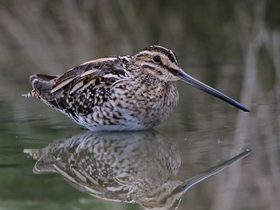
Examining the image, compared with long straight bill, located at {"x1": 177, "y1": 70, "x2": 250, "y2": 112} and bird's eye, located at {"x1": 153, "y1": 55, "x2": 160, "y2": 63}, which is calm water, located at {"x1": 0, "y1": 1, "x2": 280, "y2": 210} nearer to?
long straight bill, located at {"x1": 177, "y1": 70, "x2": 250, "y2": 112}

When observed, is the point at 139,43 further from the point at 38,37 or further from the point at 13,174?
the point at 13,174

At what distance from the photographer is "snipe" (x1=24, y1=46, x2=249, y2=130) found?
260 inches

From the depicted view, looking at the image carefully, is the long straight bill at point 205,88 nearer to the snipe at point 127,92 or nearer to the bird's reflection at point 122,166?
the snipe at point 127,92

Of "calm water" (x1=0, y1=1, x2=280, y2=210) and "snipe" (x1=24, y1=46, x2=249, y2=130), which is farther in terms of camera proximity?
"snipe" (x1=24, y1=46, x2=249, y2=130)

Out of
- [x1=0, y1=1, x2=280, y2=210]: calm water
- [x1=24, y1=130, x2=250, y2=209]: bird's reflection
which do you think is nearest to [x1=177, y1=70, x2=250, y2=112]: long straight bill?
[x1=0, y1=1, x2=280, y2=210]: calm water

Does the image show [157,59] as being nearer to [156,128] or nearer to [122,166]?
[156,128]

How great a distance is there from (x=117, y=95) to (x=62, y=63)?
3.01 m

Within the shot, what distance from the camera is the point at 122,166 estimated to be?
556 centimetres

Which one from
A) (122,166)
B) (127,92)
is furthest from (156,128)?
(122,166)

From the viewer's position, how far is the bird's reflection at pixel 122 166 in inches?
193

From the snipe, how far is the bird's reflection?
159mm

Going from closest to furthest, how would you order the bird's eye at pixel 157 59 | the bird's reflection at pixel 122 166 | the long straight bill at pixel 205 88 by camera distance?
1. the bird's reflection at pixel 122 166
2. the long straight bill at pixel 205 88
3. the bird's eye at pixel 157 59

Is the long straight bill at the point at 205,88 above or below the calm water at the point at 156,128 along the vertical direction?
above

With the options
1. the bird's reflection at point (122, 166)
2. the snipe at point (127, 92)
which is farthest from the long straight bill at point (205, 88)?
the bird's reflection at point (122, 166)
